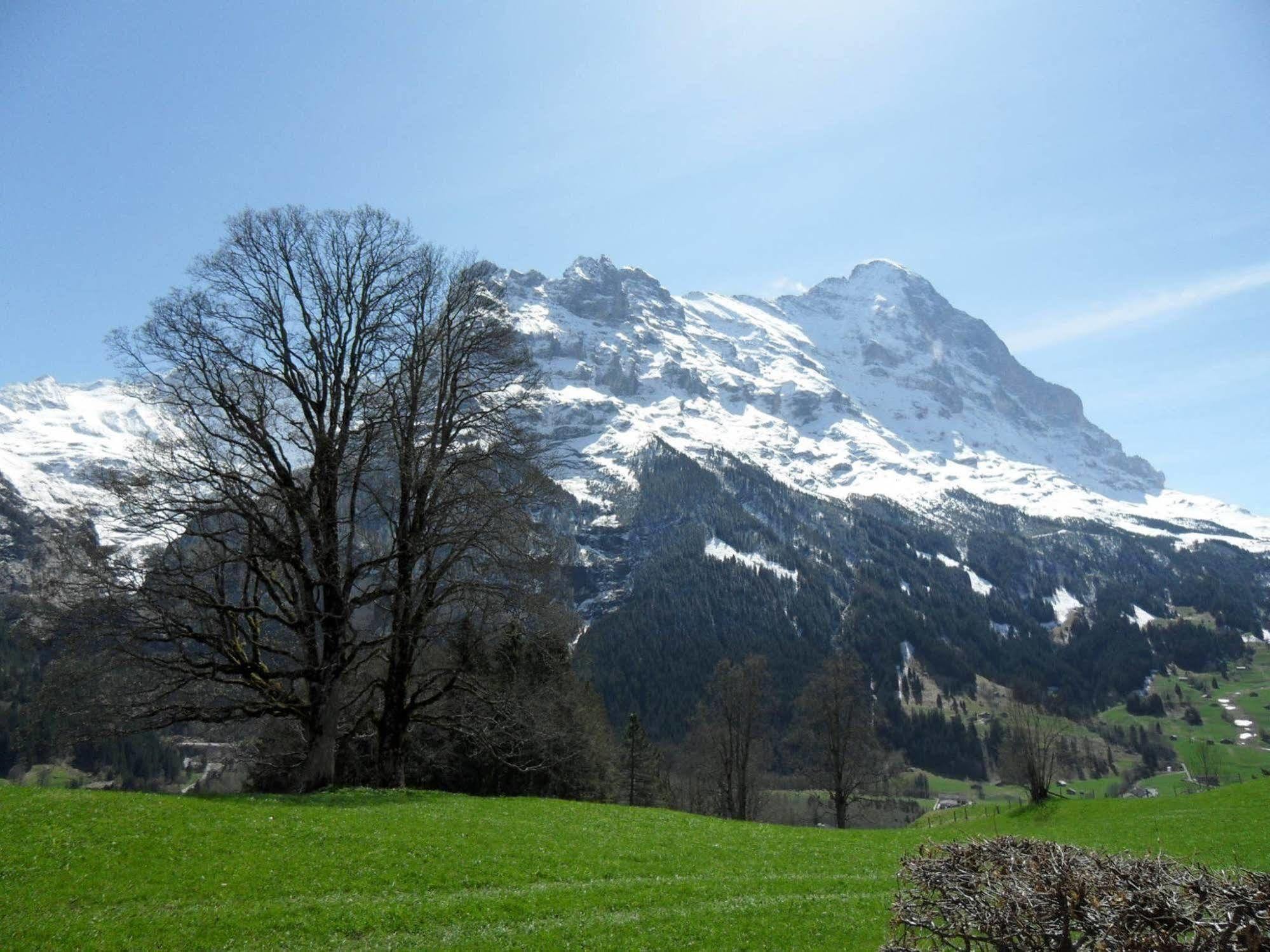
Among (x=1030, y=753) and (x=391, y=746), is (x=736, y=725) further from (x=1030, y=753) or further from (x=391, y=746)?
(x=391, y=746)

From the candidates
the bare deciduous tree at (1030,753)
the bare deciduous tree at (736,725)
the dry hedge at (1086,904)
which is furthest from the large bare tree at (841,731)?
the dry hedge at (1086,904)

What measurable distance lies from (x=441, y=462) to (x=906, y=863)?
1702 centimetres

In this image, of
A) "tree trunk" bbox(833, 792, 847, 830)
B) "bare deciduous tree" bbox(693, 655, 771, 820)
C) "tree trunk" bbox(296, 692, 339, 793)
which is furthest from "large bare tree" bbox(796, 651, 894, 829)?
"tree trunk" bbox(296, 692, 339, 793)

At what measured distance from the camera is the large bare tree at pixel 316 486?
744 inches

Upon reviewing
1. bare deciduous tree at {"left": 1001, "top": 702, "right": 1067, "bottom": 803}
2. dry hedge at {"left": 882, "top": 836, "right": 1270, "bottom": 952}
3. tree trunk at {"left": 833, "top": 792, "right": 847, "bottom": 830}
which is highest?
dry hedge at {"left": 882, "top": 836, "right": 1270, "bottom": 952}

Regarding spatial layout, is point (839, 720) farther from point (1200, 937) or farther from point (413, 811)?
point (1200, 937)

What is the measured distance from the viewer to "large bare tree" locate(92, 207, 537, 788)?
1891cm

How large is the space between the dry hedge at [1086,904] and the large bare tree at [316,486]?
15502 millimetres

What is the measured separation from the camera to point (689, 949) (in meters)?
11.3

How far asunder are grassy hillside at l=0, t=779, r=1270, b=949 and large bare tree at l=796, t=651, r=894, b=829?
29713 millimetres

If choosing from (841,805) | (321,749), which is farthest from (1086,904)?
(841,805)

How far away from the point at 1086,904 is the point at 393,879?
35.3 ft

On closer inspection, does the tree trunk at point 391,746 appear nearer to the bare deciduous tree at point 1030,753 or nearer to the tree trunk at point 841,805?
the bare deciduous tree at point 1030,753

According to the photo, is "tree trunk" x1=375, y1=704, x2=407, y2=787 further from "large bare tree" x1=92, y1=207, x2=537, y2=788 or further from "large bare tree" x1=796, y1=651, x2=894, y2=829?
"large bare tree" x1=796, y1=651, x2=894, y2=829
